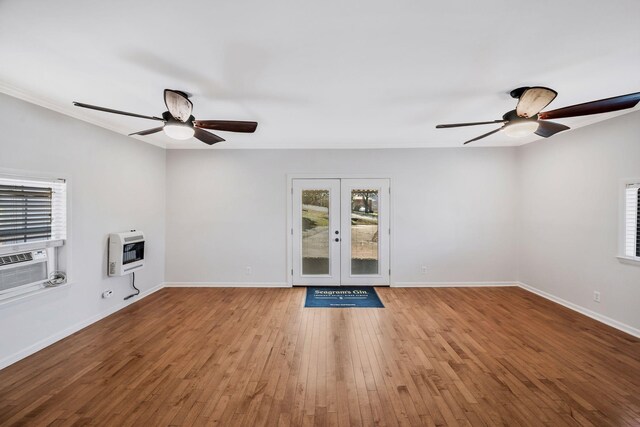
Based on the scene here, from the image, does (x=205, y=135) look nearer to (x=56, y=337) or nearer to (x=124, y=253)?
(x=124, y=253)

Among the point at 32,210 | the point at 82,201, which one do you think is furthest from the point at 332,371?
the point at 82,201

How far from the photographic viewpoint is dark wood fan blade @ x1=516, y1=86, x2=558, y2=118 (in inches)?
85.2

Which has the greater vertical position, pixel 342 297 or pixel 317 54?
pixel 317 54

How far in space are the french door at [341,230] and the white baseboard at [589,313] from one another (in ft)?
8.10

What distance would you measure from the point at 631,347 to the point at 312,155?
4.73 m

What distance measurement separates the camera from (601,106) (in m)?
2.15

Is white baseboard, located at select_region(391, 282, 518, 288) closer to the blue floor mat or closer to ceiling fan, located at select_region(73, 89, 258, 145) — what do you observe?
the blue floor mat

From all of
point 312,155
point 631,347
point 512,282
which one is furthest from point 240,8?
point 512,282

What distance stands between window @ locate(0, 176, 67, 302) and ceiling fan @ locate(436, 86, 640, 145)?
477 centimetres

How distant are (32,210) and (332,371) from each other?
3414mm

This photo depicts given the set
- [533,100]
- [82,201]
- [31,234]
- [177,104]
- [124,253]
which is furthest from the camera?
[124,253]

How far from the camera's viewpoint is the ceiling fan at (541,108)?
2.09m

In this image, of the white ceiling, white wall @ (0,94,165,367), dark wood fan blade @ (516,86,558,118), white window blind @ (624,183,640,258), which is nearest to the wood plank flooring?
white wall @ (0,94,165,367)

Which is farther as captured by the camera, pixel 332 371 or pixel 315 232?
pixel 315 232
